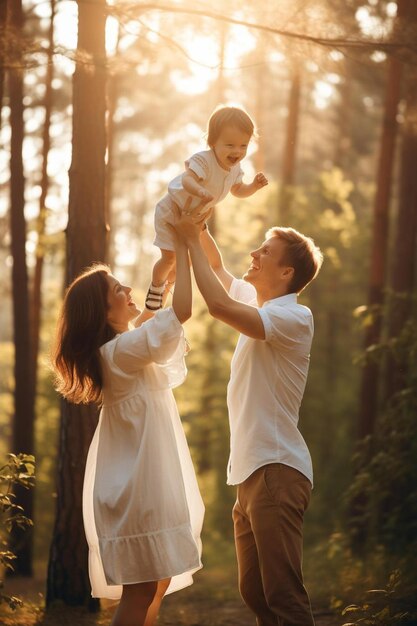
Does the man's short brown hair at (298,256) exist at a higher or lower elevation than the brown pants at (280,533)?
higher

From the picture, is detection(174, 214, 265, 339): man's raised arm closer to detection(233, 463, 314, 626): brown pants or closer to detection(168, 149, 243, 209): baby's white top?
detection(168, 149, 243, 209): baby's white top

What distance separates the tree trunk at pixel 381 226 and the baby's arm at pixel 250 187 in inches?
300

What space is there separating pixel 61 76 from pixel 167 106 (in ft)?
18.0

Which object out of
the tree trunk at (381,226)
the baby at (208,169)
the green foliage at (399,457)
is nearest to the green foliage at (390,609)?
the green foliage at (399,457)

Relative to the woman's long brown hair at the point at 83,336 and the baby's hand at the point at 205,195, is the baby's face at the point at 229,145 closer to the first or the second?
the baby's hand at the point at 205,195

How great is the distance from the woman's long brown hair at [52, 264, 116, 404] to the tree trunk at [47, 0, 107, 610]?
202cm

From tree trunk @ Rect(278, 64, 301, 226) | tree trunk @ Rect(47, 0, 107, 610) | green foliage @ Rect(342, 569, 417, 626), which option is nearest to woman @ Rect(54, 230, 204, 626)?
green foliage @ Rect(342, 569, 417, 626)

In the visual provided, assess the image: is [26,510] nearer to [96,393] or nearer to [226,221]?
[96,393]

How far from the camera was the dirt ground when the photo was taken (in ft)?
21.5

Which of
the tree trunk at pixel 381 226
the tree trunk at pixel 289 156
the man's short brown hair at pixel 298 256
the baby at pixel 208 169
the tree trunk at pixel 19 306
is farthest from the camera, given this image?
the tree trunk at pixel 289 156

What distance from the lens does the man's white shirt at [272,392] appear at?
458 cm

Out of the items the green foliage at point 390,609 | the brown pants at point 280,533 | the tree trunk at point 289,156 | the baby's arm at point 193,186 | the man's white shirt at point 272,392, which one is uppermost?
the tree trunk at point 289,156

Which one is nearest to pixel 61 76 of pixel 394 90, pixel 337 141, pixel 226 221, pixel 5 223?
pixel 5 223

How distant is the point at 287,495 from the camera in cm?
450
